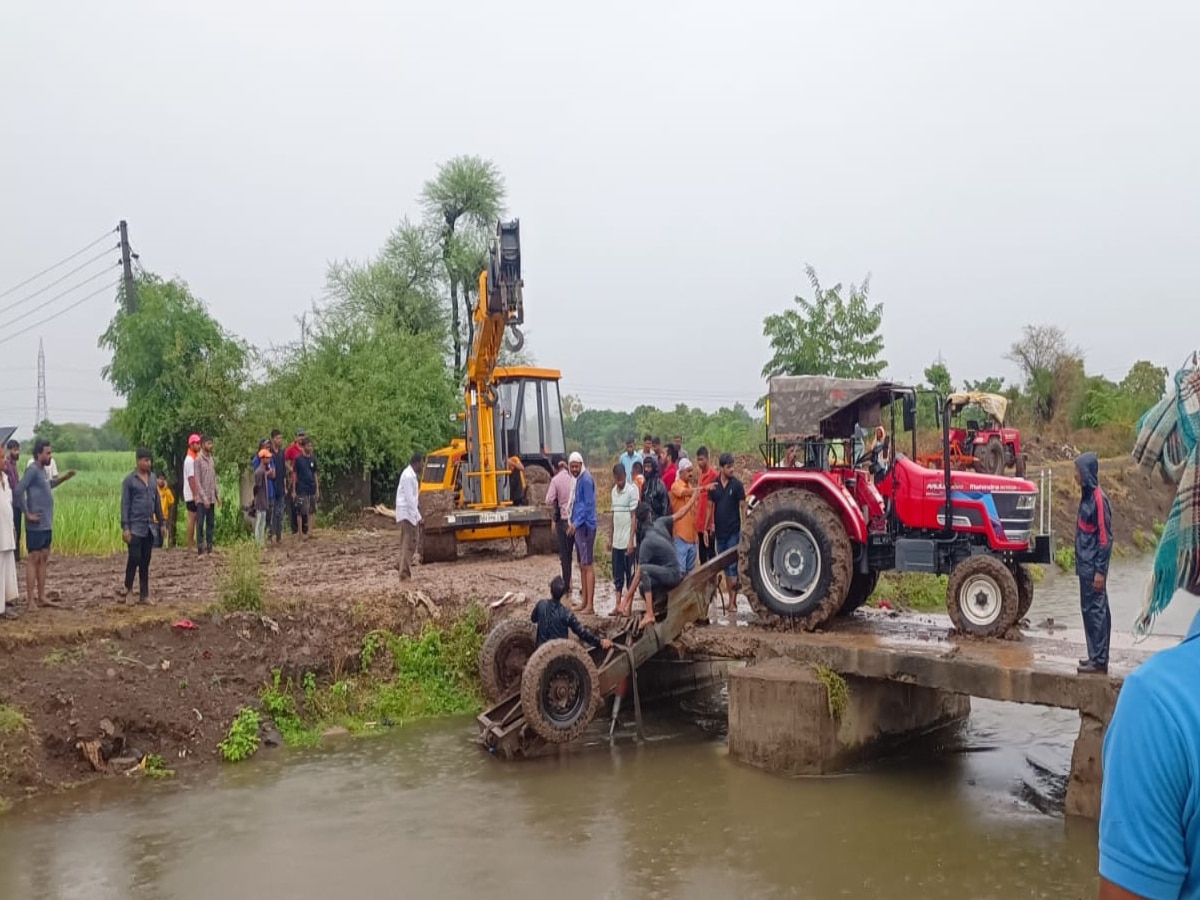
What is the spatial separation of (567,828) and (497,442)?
9.33 metres

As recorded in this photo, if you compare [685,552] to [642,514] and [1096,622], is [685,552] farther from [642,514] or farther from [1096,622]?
[1096,622]

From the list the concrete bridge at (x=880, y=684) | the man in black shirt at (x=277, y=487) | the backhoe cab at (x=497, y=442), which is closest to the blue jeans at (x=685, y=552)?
the concrete bridge at (x=880, y=684)

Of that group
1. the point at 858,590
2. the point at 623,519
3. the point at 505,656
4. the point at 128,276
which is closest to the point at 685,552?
the point at 623,519

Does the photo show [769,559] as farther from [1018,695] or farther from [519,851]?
[519,851]

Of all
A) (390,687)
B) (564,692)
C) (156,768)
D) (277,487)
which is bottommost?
(156,768)

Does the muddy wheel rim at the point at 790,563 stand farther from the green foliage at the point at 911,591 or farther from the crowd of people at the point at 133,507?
the crowd of people at the point at 133,507

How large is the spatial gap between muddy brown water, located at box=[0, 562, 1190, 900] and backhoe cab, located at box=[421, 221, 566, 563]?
570cm

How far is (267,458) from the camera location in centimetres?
1802

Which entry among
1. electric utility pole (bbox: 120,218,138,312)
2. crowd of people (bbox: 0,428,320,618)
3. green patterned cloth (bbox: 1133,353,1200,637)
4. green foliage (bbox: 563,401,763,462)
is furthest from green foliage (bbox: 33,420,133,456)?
green patterned cloth (bbox: 1133,353,1200,637)

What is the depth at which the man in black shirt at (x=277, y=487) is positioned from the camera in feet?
60.9

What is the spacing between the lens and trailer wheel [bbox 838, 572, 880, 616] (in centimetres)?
1123

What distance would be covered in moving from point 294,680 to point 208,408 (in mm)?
12953

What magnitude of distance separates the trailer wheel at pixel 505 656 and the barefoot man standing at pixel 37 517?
4.76 metres

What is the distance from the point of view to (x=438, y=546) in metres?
16.1
